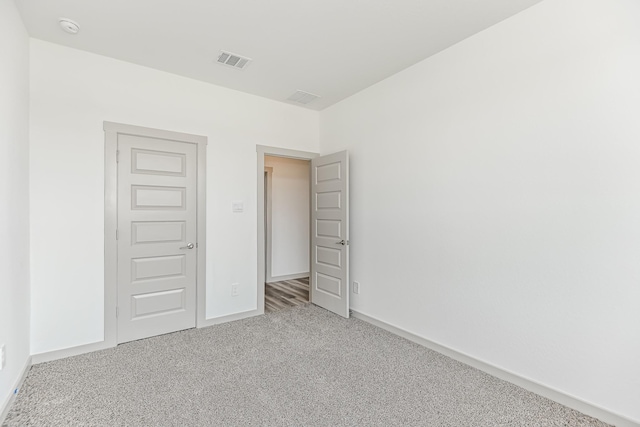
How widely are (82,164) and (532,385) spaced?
→ 418 cm

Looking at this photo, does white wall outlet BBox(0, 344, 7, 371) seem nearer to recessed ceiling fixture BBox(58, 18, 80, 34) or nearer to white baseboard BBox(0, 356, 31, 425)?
white baseboard BBox(0, 356, 31, 425)

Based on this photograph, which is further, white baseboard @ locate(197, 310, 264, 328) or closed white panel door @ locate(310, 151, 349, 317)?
closed white panel door @ locate(310, 151, 349, 317)

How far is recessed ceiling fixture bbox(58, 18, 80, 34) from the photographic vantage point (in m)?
2.37

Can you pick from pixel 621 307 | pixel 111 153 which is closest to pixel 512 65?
pixel 621 307

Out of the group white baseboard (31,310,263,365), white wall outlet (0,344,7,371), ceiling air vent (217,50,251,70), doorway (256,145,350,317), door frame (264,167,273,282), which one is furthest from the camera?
door frame (264,167,273,282)

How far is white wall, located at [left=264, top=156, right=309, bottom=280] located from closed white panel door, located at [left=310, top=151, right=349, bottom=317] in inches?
64.1

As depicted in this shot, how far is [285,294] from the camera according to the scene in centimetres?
485

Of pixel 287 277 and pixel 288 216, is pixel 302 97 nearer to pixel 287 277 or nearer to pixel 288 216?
pixel 288 216

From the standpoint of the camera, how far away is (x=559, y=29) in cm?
209

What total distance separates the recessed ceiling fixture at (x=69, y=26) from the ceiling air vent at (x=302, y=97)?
2.14 meters

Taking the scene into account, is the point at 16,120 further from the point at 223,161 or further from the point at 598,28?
the point at 598,28

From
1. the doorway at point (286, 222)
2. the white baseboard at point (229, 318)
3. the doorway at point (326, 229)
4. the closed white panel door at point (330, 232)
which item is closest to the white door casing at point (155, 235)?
the white baseboard at point (229, 318)

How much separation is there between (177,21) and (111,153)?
141 centimetres

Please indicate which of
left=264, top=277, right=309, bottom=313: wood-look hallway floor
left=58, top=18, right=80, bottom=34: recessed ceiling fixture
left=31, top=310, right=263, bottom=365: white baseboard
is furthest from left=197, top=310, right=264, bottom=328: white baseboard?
left=58, top=18, right=80, bottom=34: recessed ceiling fixture
